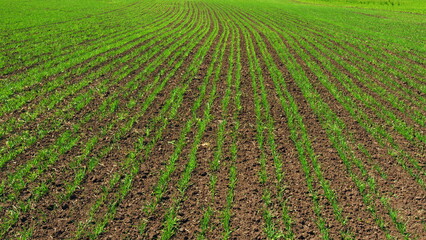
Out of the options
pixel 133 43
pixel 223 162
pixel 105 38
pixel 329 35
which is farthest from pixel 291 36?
pixel 223 162

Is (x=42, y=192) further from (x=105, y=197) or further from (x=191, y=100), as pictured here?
(x=191, y=100)

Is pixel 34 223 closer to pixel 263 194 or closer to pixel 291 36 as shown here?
pixel 263 194

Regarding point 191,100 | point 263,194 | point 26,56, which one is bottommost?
point 263,194

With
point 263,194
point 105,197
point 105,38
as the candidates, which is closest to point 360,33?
point 105,38

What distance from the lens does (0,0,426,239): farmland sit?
5254 mm

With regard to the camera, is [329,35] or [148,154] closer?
[148,154]

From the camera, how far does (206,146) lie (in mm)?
7719

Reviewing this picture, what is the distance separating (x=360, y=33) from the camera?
86.4ft

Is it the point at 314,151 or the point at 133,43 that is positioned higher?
the point at 133,43

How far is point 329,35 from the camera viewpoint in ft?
82.3

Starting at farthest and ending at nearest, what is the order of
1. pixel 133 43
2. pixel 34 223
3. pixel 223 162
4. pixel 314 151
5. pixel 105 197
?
1. pixel 133 43
2. pixel 314 151
3. pixel 223 162
4. pixel 105 197
5. pixel 34 223

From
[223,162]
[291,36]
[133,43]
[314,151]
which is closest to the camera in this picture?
[223,162]

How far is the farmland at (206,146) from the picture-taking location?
17.2 ft

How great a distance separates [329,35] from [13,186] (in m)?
27.7
